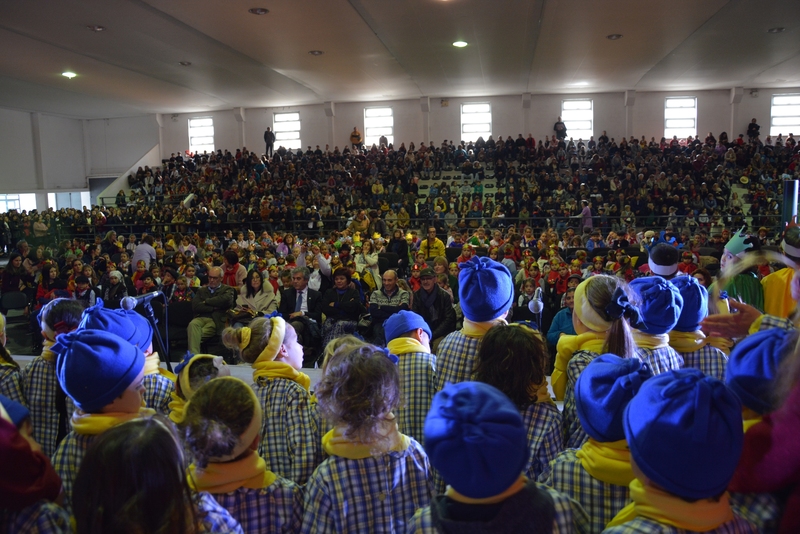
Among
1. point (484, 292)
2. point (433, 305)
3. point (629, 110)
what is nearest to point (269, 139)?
point (629, 110)

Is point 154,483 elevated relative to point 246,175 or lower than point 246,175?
lower

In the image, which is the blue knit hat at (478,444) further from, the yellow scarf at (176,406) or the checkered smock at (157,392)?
the checkered smock at (157,392)

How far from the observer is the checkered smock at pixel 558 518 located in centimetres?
135

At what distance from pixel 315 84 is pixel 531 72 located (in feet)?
22.9

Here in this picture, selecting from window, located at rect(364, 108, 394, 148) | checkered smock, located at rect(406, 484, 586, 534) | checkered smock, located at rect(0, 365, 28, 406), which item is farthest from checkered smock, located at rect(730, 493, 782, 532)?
window, located at rect(364, 108, 394, 148)

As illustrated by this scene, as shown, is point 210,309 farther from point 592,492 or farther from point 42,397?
point 592,492

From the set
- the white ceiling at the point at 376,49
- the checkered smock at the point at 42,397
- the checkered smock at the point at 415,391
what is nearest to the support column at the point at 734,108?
the white ceiling at the point at 376,49

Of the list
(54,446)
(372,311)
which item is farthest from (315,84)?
(54,446)

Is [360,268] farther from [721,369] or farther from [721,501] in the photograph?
[721,501]

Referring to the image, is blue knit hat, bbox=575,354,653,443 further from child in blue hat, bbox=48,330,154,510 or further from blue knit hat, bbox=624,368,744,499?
child in blue hat, bbox=48,330,154,510

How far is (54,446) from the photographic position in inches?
114

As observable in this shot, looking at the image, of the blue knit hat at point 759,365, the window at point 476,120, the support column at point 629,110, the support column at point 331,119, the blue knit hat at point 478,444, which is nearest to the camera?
the blue knit hat at point 478,444

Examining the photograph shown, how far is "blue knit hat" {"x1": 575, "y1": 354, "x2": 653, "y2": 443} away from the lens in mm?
1597

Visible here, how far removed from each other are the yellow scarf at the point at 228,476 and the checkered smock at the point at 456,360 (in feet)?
3.58
